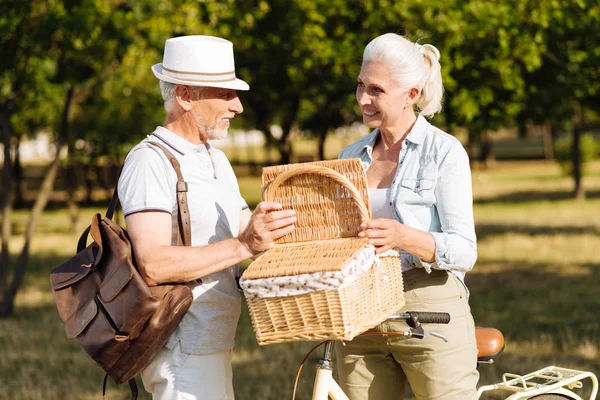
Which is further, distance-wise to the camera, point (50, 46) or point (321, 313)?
point (50, 46)

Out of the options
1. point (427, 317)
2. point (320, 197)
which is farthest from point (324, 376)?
point (320, 197)

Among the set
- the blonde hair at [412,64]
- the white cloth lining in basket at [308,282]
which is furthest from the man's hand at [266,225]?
the blonde hair at [412,64]

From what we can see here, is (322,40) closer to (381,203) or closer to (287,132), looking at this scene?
(381,203)

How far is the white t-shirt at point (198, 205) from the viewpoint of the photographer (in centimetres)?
326

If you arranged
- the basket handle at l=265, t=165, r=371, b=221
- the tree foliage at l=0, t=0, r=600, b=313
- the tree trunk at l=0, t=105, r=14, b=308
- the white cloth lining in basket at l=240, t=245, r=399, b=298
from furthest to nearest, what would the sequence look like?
the tree trunk at l=0, t=105, r=14, b=308 → the tree foliage at l=0, t=0, r=600, b=313 → the basket handle at l=265, t=165, r=371, b=221 → the white cloth lining in basket at l=240, t=245, r=399, b=298

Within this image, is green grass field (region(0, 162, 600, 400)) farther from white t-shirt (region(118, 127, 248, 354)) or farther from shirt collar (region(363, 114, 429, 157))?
shirt collar (region(363, 114, 429, 157))

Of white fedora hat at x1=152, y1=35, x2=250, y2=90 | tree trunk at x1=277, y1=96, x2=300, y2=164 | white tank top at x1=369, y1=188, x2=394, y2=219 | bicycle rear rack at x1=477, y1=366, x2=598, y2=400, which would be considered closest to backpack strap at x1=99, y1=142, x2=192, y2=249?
white fedora hat at x1=152, y1=35, x2=250, y2=90

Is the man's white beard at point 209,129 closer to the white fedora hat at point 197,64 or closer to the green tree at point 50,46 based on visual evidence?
the white fedora hat at point 197,64

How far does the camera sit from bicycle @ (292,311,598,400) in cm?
338

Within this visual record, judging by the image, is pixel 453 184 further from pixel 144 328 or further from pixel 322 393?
pixel 144 328

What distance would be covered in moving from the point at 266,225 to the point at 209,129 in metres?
0.57

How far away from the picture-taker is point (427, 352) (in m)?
3.62

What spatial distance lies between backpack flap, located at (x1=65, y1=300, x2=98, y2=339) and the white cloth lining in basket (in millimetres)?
667

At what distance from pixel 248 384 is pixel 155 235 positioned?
15.6 feet
